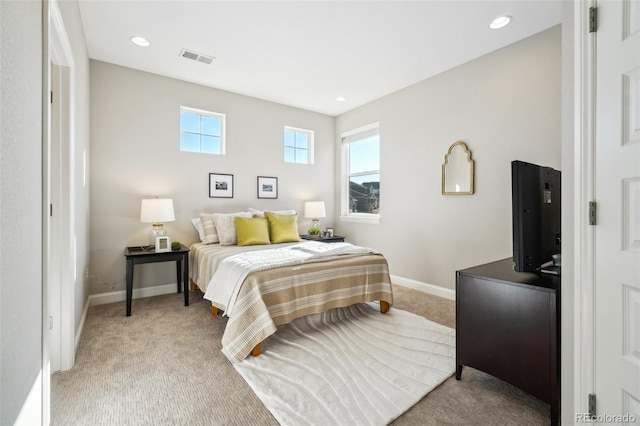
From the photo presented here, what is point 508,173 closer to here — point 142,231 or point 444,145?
point 444,145

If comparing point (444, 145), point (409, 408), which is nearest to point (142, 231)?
point (409, 408)

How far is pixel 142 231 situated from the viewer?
12.2 ft

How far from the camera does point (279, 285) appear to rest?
95.5 inches

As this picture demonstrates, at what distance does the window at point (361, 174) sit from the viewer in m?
4.70

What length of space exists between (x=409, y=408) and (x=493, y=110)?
9.61ft

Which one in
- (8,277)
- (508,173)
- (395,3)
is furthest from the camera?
(508,173)

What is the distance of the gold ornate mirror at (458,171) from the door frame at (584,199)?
2197mm

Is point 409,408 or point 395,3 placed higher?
point 395,3

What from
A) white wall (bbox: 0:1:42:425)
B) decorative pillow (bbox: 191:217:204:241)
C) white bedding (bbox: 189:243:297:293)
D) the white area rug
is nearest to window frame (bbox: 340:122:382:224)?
white bedding (bbox: 189:243:297:293)

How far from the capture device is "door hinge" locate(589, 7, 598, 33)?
1178mm

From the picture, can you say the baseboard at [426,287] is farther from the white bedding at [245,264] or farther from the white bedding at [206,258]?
the white bedding at [206,258]

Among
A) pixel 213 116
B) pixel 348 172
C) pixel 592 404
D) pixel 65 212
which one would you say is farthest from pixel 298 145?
pixel 592 404

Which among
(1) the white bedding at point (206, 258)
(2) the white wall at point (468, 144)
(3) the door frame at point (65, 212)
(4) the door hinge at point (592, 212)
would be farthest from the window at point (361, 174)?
(3) the door frame at point (65, 212)

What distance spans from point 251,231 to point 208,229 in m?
0.55
